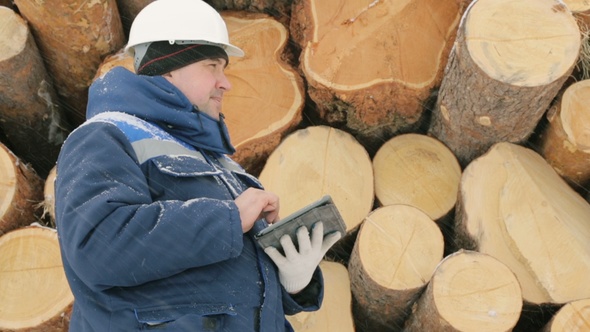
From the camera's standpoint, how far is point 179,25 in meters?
1.99

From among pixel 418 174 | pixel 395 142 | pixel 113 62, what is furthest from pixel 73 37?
pixel 418 174

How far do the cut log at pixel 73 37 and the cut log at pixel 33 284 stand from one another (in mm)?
1039

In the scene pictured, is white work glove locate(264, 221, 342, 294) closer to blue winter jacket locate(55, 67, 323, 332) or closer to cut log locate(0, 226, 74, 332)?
blue winter jacket locate(55, 67, 323, 332)

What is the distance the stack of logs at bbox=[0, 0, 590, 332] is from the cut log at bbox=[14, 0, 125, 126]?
0.04ft

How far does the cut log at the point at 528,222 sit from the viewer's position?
269 centimetres

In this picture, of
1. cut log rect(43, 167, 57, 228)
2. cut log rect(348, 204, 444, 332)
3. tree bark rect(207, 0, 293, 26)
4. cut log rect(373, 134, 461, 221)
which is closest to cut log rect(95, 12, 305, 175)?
tree bark rect(207, 0, 293, 26)

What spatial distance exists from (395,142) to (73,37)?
1816 mm

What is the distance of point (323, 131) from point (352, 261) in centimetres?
76

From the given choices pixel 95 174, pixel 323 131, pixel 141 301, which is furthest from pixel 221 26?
pixel 323 131

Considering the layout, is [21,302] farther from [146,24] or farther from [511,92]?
[511,92]

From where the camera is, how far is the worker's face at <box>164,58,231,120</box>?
1.90 meters

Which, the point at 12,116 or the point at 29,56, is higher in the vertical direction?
the point at 29,56

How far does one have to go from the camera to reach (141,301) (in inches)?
63.7

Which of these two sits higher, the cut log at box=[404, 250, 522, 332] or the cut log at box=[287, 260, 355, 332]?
the cut log at box=[404, 250, 522, 332]
